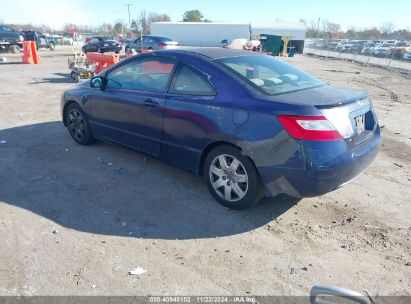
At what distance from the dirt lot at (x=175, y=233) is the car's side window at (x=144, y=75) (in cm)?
115

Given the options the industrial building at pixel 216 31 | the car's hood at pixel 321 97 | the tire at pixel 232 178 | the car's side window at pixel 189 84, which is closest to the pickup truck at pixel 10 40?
the car's side window at pixel 189 84

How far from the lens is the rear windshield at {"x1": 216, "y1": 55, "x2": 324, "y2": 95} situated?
3.79m

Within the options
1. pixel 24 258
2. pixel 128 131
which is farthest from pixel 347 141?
pixel 24 258

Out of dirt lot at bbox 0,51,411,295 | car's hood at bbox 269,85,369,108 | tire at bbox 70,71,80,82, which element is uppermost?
car's hood at bbox 269,85,369,108

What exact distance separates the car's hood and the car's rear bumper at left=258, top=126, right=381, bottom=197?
1.31 ft

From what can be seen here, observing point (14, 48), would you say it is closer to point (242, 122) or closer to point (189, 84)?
point (189, 84)

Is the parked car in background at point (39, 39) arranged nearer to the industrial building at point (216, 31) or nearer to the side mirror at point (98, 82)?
the industrial building at point (216, 31)

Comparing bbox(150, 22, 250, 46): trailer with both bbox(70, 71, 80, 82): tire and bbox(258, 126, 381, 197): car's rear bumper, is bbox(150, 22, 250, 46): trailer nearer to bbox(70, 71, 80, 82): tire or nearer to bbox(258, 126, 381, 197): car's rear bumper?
bbox(70, 71, 80, 82): tire

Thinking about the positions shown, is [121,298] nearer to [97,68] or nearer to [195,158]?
[195,158]

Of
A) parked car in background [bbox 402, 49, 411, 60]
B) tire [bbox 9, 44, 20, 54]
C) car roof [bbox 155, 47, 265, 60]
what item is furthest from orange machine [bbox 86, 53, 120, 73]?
parked car in background [bbox 402, 49, 411, 60]

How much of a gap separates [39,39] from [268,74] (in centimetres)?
3579

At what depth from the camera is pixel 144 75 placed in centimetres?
469

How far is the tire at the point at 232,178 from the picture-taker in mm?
3674

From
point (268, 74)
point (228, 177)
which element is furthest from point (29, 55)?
point (228, 177)
